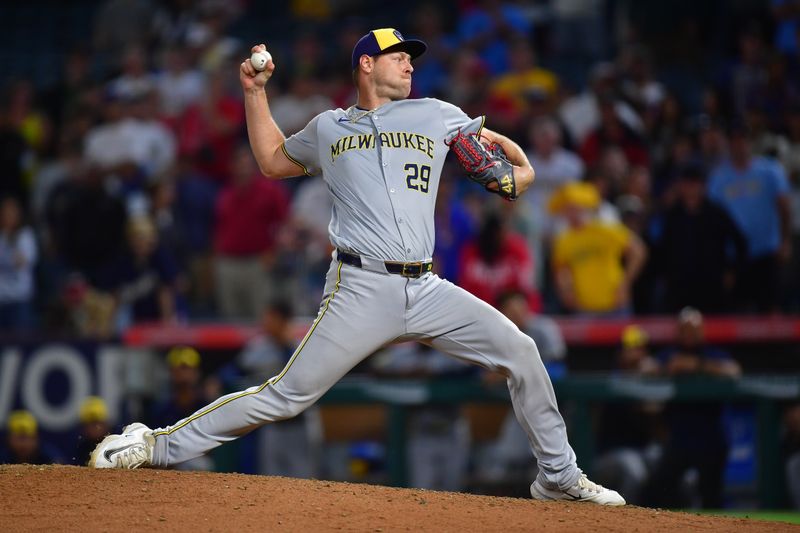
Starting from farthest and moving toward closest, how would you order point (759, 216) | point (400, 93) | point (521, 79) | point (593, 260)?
point (521, 79) → point (759, 216) → point (593, 260) → point (400, 93)

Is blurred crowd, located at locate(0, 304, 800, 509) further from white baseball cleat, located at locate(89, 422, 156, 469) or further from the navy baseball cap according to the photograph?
the navy baseball cap

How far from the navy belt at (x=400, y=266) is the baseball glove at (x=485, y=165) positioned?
44 centimetres

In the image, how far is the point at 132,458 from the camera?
5684mm

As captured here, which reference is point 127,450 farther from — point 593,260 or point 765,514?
point 593,260

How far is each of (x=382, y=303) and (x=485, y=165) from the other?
732mm

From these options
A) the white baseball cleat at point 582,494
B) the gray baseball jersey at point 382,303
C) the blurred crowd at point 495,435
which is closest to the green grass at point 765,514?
the blurred crowd at point 495,435

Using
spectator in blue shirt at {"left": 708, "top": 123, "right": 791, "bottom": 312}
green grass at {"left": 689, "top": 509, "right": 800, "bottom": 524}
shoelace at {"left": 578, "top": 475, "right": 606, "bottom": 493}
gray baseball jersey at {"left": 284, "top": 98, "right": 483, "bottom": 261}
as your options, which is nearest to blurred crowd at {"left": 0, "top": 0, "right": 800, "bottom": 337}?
spectator in blue shirt at {"left": 708, "top": 123, "right": 791, "bottom": 312}

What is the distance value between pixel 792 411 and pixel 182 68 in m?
7.56

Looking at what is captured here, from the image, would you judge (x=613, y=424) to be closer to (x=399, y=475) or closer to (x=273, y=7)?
(x=399, y=475)

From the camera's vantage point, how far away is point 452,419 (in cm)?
939

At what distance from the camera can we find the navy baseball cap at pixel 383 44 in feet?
18.4

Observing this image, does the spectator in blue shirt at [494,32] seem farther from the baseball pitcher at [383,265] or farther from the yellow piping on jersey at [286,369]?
the yellow piping on jersey at [286,369]

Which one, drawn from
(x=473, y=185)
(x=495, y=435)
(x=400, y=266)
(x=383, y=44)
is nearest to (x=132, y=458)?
(x=400, y=266)

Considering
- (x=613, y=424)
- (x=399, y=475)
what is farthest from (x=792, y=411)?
(x=399, y=475)
